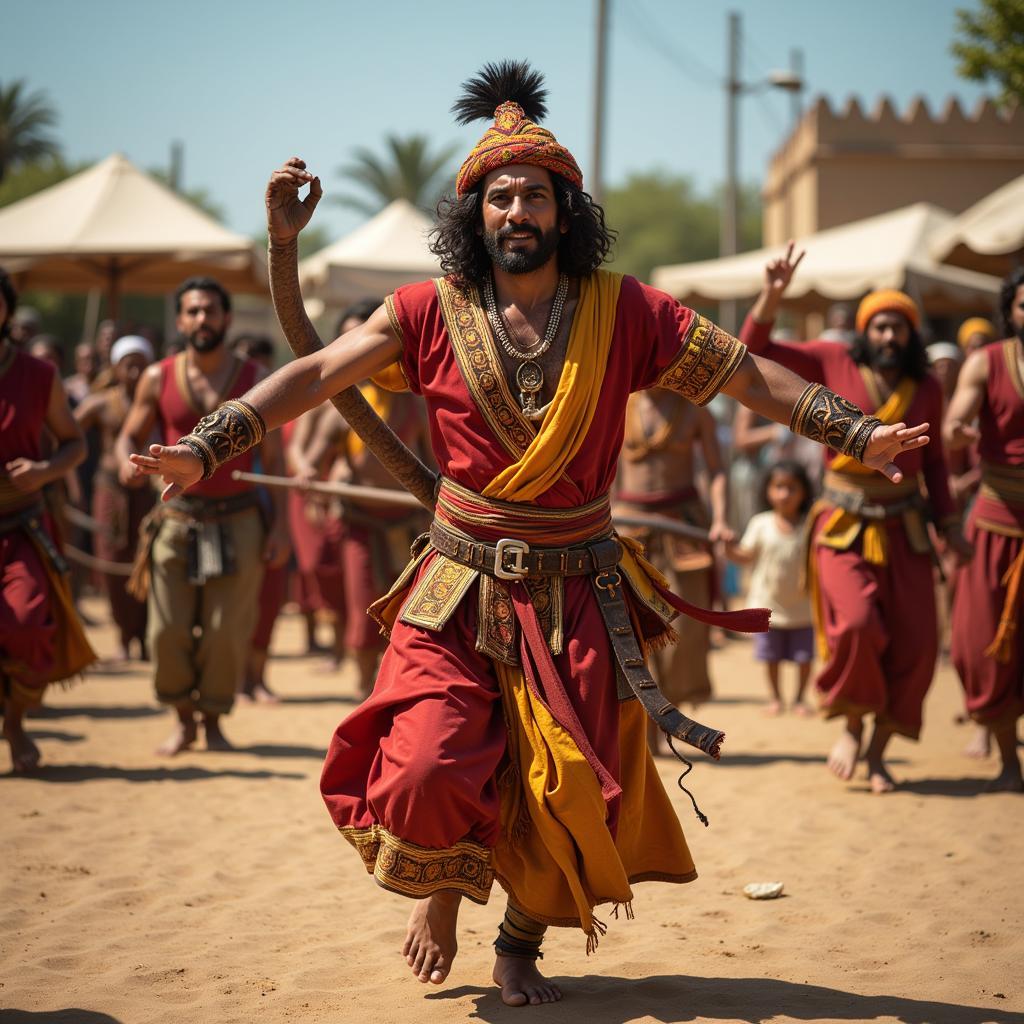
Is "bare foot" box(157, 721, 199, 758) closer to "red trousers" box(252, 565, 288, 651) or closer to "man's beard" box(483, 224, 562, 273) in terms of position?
"red trousers" box(252, 565, 288, 651)

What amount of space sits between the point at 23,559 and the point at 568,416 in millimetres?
3916

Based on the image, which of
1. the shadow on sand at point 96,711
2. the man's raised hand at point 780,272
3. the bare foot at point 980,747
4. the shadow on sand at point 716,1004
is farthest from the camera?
the shadow on sand at point 96,711

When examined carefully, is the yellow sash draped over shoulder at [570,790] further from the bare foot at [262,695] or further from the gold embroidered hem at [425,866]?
the bare foot at [262,695]

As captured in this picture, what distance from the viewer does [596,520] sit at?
4344 mm

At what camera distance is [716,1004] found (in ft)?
13.8

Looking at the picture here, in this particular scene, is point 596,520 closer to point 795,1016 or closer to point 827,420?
point 827,420

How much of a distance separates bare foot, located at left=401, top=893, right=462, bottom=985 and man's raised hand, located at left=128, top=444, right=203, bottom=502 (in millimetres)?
1365

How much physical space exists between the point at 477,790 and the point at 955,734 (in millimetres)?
5918

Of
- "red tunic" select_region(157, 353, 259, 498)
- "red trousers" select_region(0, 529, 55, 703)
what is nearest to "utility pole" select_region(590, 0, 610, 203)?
"red tunic" select_region(157, 353, 259, 498)

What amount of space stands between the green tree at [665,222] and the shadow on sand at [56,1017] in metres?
65.6

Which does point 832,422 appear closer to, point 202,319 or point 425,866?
point 425,866

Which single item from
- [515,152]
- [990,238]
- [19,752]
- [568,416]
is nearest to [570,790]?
[568,416]

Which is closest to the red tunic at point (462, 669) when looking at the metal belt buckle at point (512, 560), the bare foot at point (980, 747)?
the metal belt buckle at point (512, 560)

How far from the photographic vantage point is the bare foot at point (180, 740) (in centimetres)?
797
